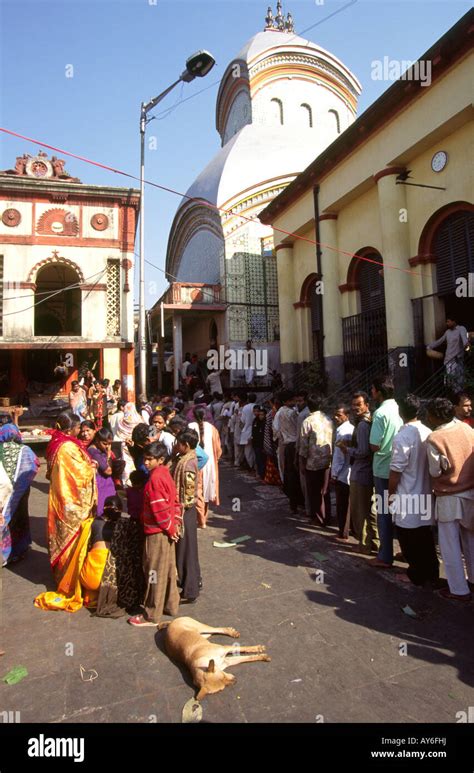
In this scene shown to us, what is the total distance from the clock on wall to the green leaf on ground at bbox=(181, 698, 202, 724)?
32.1 feet

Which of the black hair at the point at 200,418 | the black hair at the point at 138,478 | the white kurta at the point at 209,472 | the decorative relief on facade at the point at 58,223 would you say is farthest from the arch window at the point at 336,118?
the black hair at the point at 138,478

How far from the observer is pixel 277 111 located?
2202 cm

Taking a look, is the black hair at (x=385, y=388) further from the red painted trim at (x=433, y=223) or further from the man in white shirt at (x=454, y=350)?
the red painted trim at (x=433, y=223)

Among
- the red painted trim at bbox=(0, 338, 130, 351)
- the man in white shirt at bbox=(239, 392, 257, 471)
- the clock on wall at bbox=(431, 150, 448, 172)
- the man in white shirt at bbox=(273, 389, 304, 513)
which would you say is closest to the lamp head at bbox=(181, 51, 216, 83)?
the clock on wall at bbox=(431, 150, 448, 172)

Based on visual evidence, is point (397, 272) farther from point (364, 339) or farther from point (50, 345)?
point (50, 345)

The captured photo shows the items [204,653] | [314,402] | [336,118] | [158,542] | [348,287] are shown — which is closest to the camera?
[204,653]

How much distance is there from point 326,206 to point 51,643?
1209cm

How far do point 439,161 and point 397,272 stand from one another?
2.23m

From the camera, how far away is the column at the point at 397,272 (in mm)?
9500

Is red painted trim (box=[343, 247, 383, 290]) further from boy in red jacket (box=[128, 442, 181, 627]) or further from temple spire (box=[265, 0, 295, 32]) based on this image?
temple spire (box=[265, 0, 295, 32])

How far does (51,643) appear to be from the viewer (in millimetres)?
3363

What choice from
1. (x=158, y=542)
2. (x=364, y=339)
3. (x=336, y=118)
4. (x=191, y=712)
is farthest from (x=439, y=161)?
(x=336, y=118)

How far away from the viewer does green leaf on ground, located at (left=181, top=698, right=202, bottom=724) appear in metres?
2.52

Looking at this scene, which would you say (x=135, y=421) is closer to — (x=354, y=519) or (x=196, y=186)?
(x=354, y=519)
